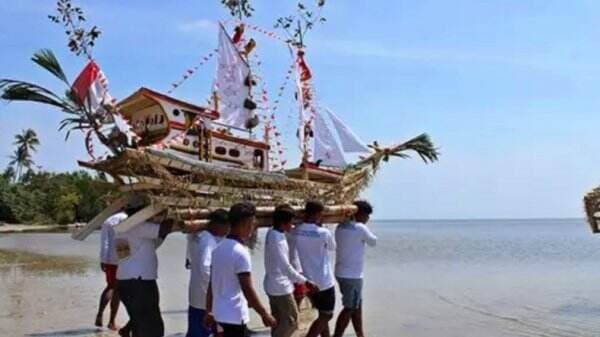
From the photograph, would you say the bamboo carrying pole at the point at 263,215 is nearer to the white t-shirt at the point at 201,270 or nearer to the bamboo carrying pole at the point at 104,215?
the white t-shirt at the point at 201,270

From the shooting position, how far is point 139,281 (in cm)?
782

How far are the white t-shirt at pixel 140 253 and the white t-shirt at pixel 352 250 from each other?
2254 mm

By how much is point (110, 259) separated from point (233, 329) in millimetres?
4215

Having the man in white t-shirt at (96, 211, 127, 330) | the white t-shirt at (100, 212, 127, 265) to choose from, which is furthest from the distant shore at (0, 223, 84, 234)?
the white t-shirt at (100, 212, 127, 265)

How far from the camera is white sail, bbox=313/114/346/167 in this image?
469 inches

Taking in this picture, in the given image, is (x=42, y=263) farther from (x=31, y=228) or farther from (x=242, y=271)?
(x=31, y=228)

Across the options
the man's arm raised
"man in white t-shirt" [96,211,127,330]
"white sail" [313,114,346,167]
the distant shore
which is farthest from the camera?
the distant shore

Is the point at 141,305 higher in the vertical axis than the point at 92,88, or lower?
lower

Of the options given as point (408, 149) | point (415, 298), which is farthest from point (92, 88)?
point (415, 298)

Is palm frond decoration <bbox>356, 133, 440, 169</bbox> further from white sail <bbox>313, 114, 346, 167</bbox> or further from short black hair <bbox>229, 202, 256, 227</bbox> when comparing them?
short black hair <bbox>229, 202, 256, 227</bbox>

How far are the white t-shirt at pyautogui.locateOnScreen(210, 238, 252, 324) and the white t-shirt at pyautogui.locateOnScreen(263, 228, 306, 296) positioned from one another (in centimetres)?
159

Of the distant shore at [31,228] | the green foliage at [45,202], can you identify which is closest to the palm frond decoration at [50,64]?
the distant shore at [31,228]

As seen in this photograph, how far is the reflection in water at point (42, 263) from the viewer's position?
→ 23297 millimetres

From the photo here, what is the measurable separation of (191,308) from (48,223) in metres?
70.7
